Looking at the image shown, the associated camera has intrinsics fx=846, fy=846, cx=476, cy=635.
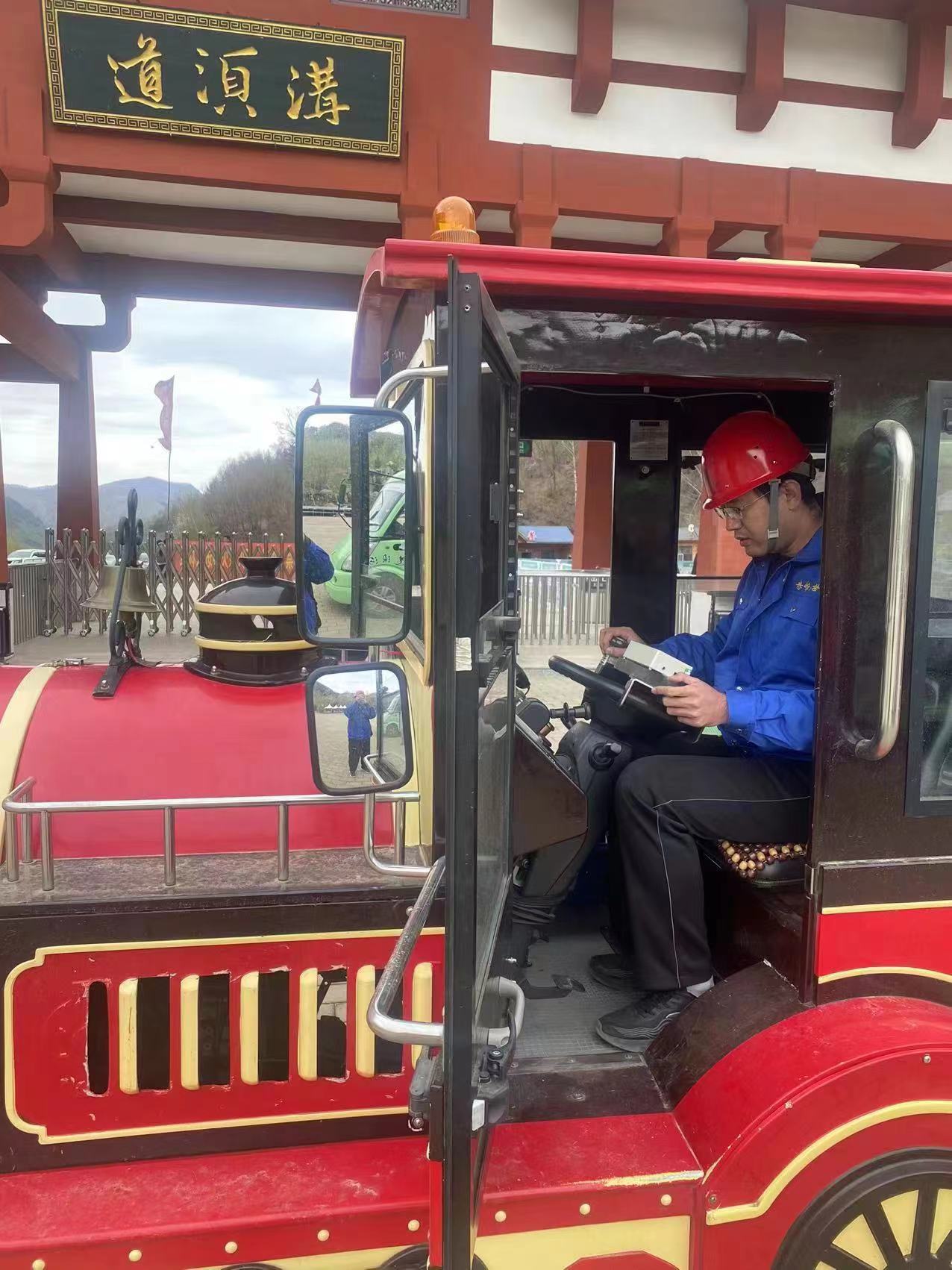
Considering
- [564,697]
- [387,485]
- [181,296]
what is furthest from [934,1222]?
[181,296]

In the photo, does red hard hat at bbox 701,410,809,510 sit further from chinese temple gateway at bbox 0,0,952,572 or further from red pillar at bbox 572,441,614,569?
red pillar at bbox 572,441,614,569

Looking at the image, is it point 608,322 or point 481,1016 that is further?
point 608,322

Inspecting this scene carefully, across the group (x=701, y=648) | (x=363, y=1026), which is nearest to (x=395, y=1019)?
(x=363, y=1026)

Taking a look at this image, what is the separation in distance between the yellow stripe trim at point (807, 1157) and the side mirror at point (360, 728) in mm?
921

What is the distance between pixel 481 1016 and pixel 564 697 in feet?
22.8

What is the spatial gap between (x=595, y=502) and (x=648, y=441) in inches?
289

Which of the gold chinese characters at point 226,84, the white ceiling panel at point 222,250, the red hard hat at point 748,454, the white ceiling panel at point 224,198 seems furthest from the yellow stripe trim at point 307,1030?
the white ceiling panel at point 222,250

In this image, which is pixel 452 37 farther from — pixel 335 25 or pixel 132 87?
pixel 132 87

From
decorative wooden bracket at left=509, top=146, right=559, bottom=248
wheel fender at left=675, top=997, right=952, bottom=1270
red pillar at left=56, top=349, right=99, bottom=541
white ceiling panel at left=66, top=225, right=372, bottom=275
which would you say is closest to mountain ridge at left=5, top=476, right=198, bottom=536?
red pillar at left=56, top=349, right=99, bottom=541

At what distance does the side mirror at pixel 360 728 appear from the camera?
4.80 feet

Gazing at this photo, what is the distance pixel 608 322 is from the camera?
145 cm

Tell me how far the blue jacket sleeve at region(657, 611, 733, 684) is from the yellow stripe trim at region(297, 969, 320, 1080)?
1.42m

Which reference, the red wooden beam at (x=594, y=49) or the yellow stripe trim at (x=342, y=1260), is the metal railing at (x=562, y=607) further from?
the yellow stripe trim at (x=342, y=1260)

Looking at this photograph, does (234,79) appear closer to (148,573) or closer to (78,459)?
(148,573)
